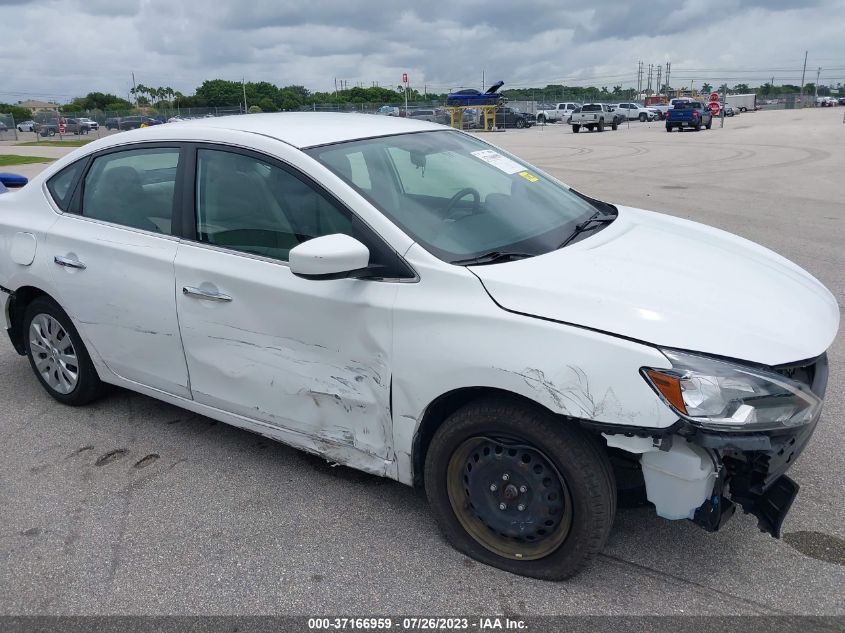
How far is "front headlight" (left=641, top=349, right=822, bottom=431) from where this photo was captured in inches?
89.0

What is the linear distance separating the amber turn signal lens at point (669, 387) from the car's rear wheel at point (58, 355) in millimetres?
3189

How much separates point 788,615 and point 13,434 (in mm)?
3938

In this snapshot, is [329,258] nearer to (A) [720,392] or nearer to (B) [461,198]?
(B) [461,198]

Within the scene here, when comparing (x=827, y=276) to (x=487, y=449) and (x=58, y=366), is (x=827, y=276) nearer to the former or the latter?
Result: (x=487, y=449)

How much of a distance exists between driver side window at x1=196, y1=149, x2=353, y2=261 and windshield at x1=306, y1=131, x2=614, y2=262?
0.17 m

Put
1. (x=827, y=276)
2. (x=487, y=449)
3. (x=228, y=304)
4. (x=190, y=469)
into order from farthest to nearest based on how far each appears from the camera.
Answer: (x=827, y=276), (x=190, y=469), (x=228, y=304), (x=487, y=449)

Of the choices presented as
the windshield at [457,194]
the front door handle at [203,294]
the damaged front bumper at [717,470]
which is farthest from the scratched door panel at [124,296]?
the damaged front bumper at [717,470]

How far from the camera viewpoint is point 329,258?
2646 millimetres

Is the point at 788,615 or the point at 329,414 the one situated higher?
the point at 329,414

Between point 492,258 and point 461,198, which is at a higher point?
point 461,198

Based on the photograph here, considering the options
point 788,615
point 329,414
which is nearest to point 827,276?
point 788,615

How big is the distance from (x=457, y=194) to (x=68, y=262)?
2157 millimetres

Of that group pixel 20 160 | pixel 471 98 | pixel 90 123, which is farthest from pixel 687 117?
pixel 90 123

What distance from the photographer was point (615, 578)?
2715mm
